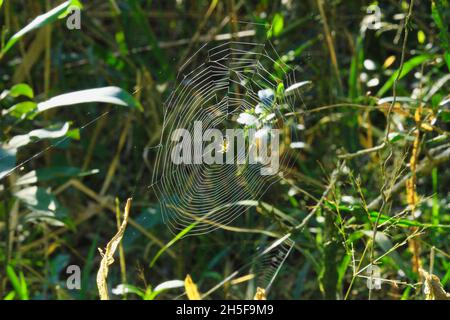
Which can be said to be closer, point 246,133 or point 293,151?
point 246,133

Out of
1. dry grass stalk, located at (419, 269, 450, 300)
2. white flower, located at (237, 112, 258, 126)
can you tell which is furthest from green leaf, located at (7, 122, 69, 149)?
dry grass stalk, located at (419, 269, 450, 300)

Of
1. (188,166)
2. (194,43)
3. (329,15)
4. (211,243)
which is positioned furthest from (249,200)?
(194,43)

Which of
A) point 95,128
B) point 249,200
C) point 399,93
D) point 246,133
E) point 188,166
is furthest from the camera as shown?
point 95,128

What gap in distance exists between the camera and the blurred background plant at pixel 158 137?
6.32ft

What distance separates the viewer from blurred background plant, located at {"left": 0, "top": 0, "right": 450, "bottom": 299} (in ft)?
6.32

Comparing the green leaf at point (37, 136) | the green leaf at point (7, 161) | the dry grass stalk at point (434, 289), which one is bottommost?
the dry grass stalk at point (434, 289)

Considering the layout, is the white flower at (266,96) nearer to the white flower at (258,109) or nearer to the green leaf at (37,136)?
the white flower at (258,109)

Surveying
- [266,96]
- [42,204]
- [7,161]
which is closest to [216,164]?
[266,96]

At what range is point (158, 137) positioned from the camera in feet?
8.25

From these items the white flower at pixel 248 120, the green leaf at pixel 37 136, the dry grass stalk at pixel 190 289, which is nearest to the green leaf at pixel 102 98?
the green leaf at pixel 37 136

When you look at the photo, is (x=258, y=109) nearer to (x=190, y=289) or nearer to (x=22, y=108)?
(x=190, y=289)

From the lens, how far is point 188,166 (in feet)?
6.75
